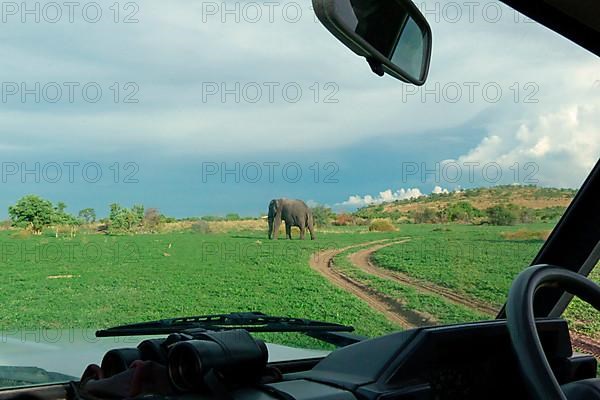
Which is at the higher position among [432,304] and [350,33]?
[350,33]

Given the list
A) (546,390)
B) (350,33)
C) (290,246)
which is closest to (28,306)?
(290,246)

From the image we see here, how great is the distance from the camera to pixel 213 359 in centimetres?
157

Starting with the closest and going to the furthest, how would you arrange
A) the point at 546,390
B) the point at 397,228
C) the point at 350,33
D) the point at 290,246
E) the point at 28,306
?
the point at 546,390 < the point at 350,33 < the point at 28,306 < the point at 290,246 < the point at 397,228

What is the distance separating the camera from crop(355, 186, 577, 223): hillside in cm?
289

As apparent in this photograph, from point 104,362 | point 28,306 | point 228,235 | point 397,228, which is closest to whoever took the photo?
point 104,362

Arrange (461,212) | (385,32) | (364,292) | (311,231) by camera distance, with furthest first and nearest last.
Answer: (461,212)
(364,292)
(311,231)
(385,32)

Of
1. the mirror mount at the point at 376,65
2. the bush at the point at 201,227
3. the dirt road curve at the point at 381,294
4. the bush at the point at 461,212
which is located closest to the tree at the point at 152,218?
the bush at the point at 201,227

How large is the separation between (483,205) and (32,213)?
1.87 meters

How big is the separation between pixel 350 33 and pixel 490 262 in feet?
5.63

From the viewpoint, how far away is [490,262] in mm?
3002

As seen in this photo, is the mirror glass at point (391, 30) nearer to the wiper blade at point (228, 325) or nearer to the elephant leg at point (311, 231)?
the elephant leg at point (311, 231)

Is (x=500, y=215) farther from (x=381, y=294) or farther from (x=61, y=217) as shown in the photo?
(x=61, y=217)

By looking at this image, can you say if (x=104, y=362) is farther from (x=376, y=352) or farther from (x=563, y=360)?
(x=563, y=360)

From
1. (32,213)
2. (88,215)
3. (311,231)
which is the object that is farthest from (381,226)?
(32,213)
